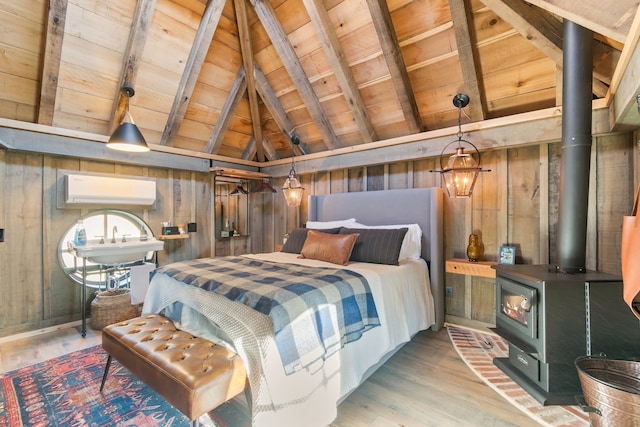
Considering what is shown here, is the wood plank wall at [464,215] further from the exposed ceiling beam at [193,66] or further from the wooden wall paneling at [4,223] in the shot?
the exposed ceiling beam at [193,66]

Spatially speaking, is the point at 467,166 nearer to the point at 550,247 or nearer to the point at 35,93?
the point at 550,247

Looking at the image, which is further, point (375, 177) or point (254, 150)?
point (254, 150)

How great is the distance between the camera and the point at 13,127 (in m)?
2.82

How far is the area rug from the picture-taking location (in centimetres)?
174

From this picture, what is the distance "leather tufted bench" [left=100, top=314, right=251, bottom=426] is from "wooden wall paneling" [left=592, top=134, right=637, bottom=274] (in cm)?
303

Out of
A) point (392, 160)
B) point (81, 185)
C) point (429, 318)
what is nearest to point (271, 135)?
point (392, 160)

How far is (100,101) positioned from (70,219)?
1396 mm

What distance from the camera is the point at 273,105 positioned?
4070 mm

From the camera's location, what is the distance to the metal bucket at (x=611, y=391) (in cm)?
134

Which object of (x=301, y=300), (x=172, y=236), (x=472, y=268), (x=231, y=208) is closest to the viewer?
(x=301, y=300)

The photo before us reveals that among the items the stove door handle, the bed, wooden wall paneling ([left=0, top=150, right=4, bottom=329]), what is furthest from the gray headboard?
wooden wall paneling ([left=0, top=150, right=4, bottom=329])

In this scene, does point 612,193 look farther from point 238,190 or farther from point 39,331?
point 39,331

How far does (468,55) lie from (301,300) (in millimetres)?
2500

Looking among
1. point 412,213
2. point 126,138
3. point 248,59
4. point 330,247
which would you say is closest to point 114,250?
point 126,138
